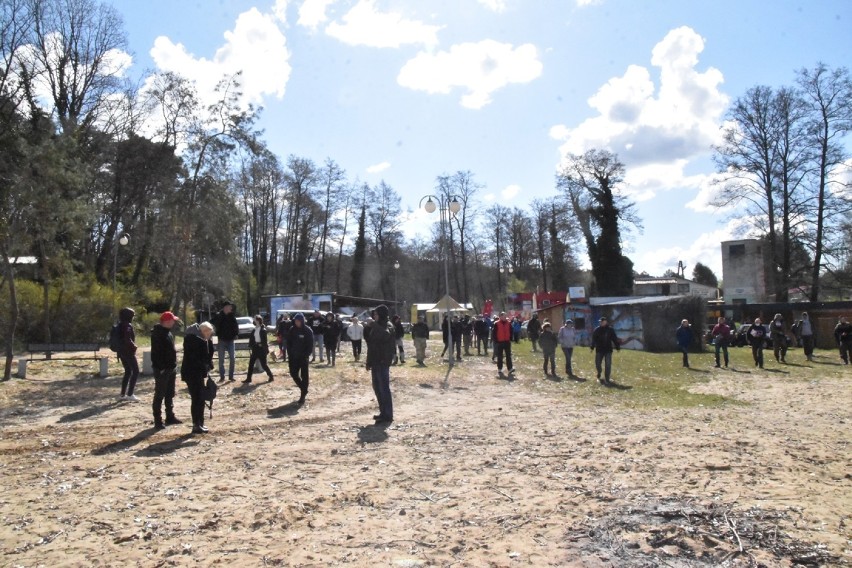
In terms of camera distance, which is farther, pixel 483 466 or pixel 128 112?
pixel 128 112

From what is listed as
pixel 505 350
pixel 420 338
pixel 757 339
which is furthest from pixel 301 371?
pixel 757 339

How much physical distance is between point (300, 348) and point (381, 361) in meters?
2.28

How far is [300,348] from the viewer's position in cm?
1214

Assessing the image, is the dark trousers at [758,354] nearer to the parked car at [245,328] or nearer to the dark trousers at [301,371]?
the dark trousers at [301,371]

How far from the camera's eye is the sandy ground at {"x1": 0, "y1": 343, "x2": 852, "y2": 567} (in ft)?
15.8

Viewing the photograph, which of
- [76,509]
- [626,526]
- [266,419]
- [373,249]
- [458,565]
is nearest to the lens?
[458,565]

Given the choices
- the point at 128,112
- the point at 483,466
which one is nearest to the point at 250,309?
the point at 128,112

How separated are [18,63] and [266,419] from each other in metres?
20.9

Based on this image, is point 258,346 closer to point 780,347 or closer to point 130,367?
point 130,367

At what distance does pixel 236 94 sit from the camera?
83.9 ft

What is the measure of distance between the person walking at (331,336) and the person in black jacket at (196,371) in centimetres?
1092

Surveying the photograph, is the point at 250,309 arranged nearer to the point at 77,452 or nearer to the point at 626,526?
the point at 77,452

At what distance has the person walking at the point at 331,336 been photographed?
810 inches

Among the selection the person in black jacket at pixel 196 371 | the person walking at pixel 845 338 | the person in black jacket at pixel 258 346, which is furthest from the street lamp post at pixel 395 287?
the person in black jacket at pixel 196 371
